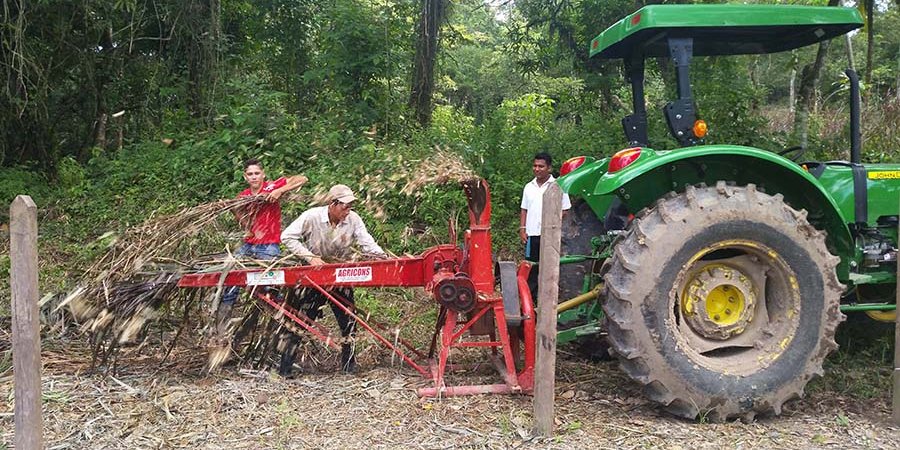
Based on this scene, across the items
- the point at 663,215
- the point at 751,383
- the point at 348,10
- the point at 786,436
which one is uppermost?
the point at 348,10

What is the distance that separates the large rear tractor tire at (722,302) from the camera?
3490mm

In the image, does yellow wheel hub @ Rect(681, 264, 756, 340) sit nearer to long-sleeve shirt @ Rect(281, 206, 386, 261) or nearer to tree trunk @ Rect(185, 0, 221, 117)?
long-sleeve shirt @ Rect(281, 206, 386, 261)

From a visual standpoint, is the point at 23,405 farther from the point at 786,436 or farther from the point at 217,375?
the point at 786,436

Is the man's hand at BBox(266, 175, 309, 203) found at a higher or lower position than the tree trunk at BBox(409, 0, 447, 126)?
lower

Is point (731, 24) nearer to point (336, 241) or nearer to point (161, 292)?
point (336, 241)

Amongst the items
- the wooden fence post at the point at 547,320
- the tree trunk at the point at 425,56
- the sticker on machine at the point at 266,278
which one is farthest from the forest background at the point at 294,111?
the wooden fence post at the point at 547,320

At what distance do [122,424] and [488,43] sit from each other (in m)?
24.0

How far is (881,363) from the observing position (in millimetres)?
4582

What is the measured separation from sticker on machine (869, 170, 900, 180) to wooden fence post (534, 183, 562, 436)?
2400 millimetres

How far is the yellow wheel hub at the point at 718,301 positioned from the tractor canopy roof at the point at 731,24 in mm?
1359

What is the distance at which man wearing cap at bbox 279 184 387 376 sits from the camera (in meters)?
4.50

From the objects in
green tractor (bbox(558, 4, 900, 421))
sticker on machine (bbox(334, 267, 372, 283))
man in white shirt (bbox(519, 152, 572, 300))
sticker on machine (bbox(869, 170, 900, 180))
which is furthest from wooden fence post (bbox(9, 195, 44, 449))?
sticker on machine (bbox(869, 170, 900, 180))

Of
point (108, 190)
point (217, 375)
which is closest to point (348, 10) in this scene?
point (108, 190)

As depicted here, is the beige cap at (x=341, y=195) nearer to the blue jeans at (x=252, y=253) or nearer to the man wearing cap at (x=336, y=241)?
the man wearing cap at (x=336, y=241)
